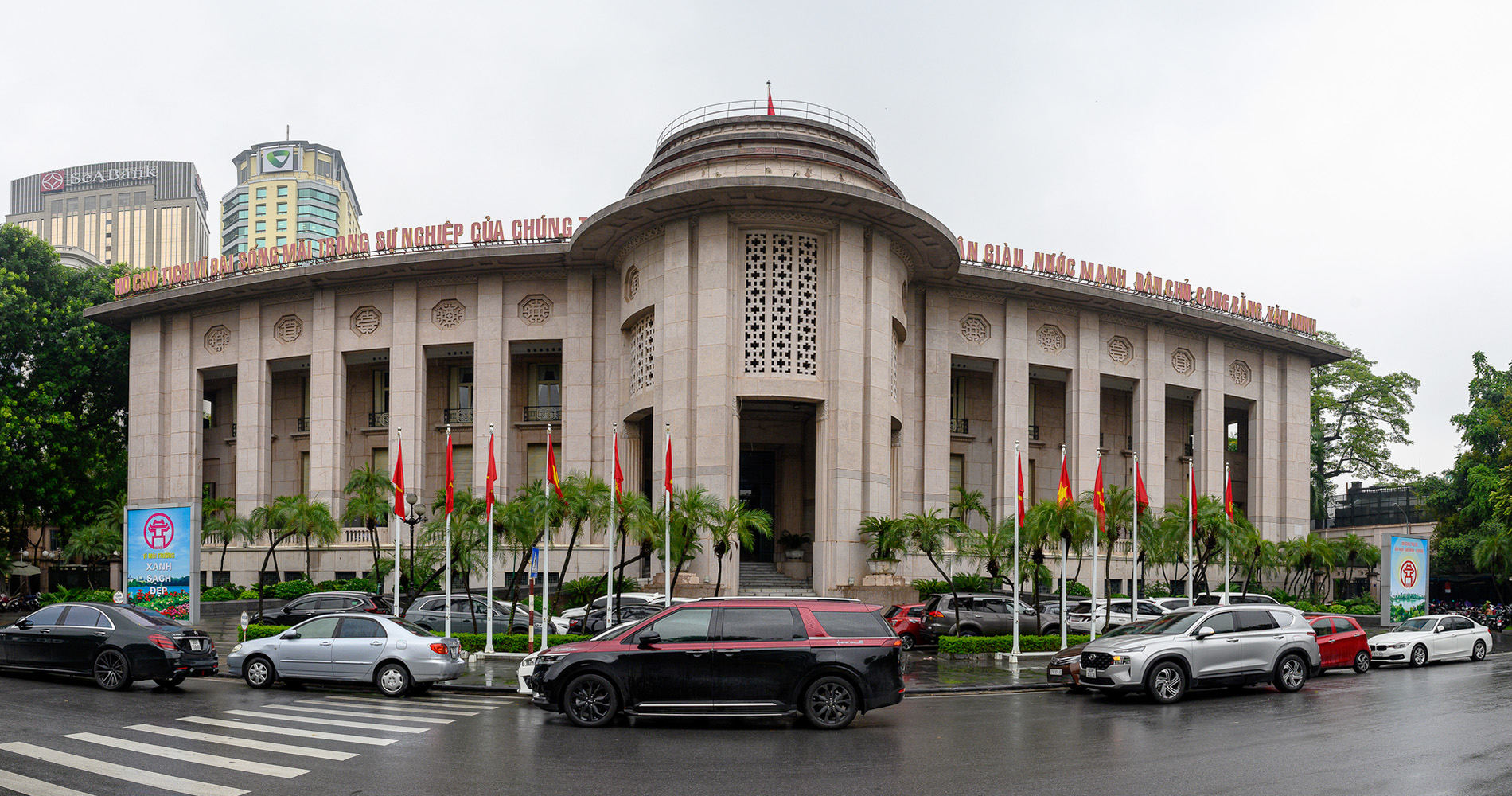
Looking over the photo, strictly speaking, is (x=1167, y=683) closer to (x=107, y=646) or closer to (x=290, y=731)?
(x=290, y=731)

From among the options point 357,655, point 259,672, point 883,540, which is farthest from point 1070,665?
point 883,540

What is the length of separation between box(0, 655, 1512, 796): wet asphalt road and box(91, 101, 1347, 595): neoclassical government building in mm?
20681

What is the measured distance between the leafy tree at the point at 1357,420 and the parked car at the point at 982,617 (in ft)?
139

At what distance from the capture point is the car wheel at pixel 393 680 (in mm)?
19016

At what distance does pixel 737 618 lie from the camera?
50.0 feet

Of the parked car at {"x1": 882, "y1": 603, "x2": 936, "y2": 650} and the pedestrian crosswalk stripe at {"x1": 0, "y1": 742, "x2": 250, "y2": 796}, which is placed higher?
the pedestrian crosswalk stripe at {"x1": 0, "y1": 742, "x2": 250, "y2": 796}

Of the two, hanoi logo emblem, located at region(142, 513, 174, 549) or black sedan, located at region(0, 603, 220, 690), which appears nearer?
black sedan, located at region(0, 603, 220, 690)

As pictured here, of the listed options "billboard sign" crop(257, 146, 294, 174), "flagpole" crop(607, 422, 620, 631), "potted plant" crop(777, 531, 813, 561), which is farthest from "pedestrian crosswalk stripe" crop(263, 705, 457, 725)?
"billboard sign" crop(257, 146, 294, 174)

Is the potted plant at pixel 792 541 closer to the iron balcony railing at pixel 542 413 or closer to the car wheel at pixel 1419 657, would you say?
the iron balcony railing at pixel 542 413

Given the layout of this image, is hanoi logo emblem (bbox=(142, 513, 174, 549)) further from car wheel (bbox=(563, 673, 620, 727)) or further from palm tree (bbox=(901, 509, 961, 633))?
palm tree (bbox=(901, 509, 961, 633))

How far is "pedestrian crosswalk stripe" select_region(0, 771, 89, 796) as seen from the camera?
10352 millimetres

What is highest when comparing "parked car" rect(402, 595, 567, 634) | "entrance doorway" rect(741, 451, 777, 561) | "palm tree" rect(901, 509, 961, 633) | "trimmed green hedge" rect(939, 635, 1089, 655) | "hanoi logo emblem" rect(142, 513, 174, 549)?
"entrance doorway" rect(741, 451, 777, 561)

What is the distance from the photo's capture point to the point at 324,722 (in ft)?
50.6

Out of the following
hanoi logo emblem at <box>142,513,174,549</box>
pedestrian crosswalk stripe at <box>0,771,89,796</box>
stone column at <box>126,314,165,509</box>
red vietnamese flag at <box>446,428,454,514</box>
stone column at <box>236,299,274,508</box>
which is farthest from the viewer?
stone column at <box>126,314,165,509</box>
